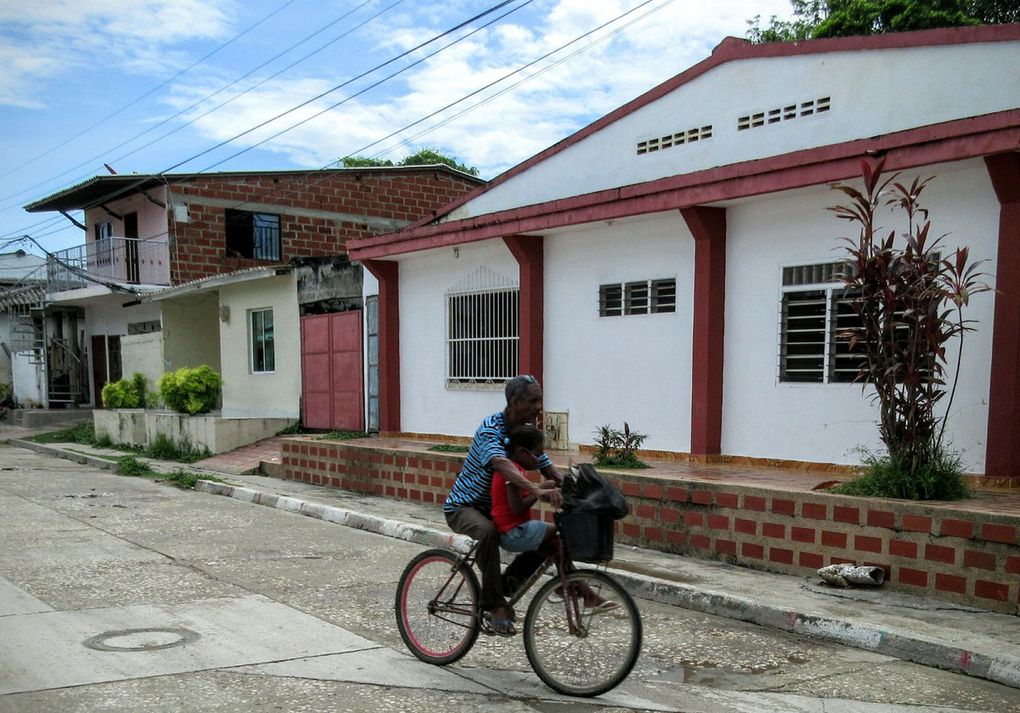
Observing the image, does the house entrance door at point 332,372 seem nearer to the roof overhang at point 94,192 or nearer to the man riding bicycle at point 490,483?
the roof overhang at point 94,192

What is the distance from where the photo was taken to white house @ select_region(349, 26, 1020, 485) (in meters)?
7.58

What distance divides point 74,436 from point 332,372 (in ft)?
31.3

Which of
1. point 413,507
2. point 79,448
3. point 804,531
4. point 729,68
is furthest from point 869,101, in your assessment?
point 79,448

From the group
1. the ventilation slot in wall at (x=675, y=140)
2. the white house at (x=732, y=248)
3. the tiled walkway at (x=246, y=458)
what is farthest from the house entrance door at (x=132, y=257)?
the ventilation slot in wall at (x=675, y=140)

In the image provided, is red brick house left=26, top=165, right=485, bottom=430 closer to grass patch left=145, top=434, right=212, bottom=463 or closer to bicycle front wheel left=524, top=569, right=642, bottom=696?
grass patch left=145, top=434, right=212, bottom=463

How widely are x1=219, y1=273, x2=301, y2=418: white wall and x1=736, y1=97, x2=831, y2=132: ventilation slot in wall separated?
1000 centimetres

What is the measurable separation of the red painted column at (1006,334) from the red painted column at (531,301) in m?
5.85

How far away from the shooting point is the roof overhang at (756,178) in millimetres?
7055

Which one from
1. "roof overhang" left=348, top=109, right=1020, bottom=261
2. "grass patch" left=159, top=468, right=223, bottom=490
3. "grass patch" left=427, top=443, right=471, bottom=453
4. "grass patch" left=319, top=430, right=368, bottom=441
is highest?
"roof overhang" left=348, top=109, right=1020, bottom=261

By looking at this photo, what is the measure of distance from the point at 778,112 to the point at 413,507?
6.64 meters

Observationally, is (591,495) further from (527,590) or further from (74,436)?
(74,436)

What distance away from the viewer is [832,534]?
267 inches

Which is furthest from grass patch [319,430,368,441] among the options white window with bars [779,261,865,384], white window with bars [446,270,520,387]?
white window with bars [779,261,865,384]

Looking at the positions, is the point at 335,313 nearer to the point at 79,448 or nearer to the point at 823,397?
the point at 79,448
